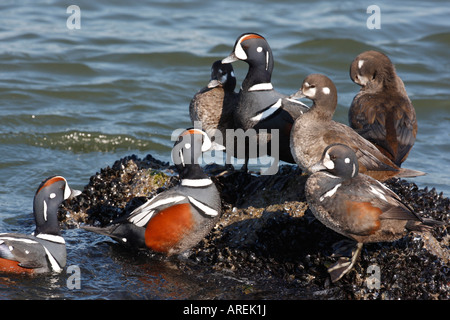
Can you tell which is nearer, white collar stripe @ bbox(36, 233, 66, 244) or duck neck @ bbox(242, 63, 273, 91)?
white collar stripe @ bbox(36, 233, 66, 244)

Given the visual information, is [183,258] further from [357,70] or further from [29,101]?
[29,101]

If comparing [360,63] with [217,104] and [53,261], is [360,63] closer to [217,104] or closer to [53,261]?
[217,104]

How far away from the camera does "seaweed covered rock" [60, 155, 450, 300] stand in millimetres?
5691

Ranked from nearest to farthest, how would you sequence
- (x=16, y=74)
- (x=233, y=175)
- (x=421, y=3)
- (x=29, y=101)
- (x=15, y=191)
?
1. (x=233, y=175)
2. (x=15, y=191)
3. (x=29, y=101)
4. (x=16, y=74)
5. (x=421, y=3)

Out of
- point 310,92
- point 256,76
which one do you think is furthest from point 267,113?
point 310,92

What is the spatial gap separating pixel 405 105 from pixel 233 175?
2187 mm

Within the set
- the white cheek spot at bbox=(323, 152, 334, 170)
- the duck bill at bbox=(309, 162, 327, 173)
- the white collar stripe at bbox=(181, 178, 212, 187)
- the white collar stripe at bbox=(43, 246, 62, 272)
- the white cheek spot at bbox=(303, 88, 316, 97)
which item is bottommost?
the white collar stripe at bbox=(43, 246, 62, 272)

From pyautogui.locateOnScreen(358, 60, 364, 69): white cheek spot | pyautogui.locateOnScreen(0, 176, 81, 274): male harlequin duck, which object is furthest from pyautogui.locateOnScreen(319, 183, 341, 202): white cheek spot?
pyautogui.locateOnScreen(358, 60, 364, 69): white cheek spot

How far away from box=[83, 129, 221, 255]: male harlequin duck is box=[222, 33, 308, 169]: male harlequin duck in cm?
96

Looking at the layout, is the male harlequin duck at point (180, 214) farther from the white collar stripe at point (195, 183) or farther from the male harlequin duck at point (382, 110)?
the male harlequin duck at point (382, 110)

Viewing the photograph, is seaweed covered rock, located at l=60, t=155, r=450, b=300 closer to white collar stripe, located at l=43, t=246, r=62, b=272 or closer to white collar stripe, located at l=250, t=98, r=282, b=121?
white collar stripe, located at l=250, t=98, r=282, b=121

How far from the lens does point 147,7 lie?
1708 centimetres

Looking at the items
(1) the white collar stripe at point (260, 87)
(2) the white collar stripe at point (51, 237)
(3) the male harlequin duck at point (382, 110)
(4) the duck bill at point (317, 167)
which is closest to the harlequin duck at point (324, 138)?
(4) the duck bill at point (317, 167)
